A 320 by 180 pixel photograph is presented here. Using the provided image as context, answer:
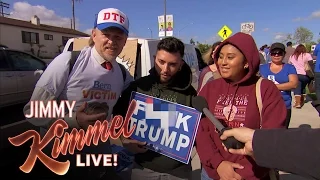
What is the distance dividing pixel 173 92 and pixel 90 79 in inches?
19.0

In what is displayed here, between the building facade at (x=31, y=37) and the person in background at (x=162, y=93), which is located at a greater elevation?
the building facade at (x=31, y=37)

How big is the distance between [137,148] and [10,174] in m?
0.71

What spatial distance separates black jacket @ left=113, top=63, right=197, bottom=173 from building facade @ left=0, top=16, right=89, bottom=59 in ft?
1.51

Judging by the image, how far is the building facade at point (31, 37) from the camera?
1.19 metres

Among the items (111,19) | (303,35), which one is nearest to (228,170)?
(111,19)

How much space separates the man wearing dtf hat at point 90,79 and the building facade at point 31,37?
100mm

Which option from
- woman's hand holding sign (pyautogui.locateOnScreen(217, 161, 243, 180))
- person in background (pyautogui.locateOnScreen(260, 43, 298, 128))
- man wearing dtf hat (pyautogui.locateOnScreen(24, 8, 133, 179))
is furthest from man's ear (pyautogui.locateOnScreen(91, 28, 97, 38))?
person in background (pyautogui.locateOnScreen(260, 43, 298, 128))

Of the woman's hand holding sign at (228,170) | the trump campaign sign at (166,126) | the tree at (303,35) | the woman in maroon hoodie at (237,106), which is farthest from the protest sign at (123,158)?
the tree at (303,35)

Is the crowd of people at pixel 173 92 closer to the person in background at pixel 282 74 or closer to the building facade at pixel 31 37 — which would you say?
the building facade at pixel 31 37

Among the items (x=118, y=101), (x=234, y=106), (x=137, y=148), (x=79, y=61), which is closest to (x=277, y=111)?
(x=234, y=106)

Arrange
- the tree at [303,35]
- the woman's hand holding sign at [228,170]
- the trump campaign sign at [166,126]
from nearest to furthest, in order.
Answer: the woman's hand holding sign at [228,170]
the trump campaign sign at [166,126]
the tree at [303,35]

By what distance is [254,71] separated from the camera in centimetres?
140

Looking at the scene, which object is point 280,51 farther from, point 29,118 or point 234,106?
point 29,118

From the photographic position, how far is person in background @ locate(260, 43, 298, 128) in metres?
2.91
